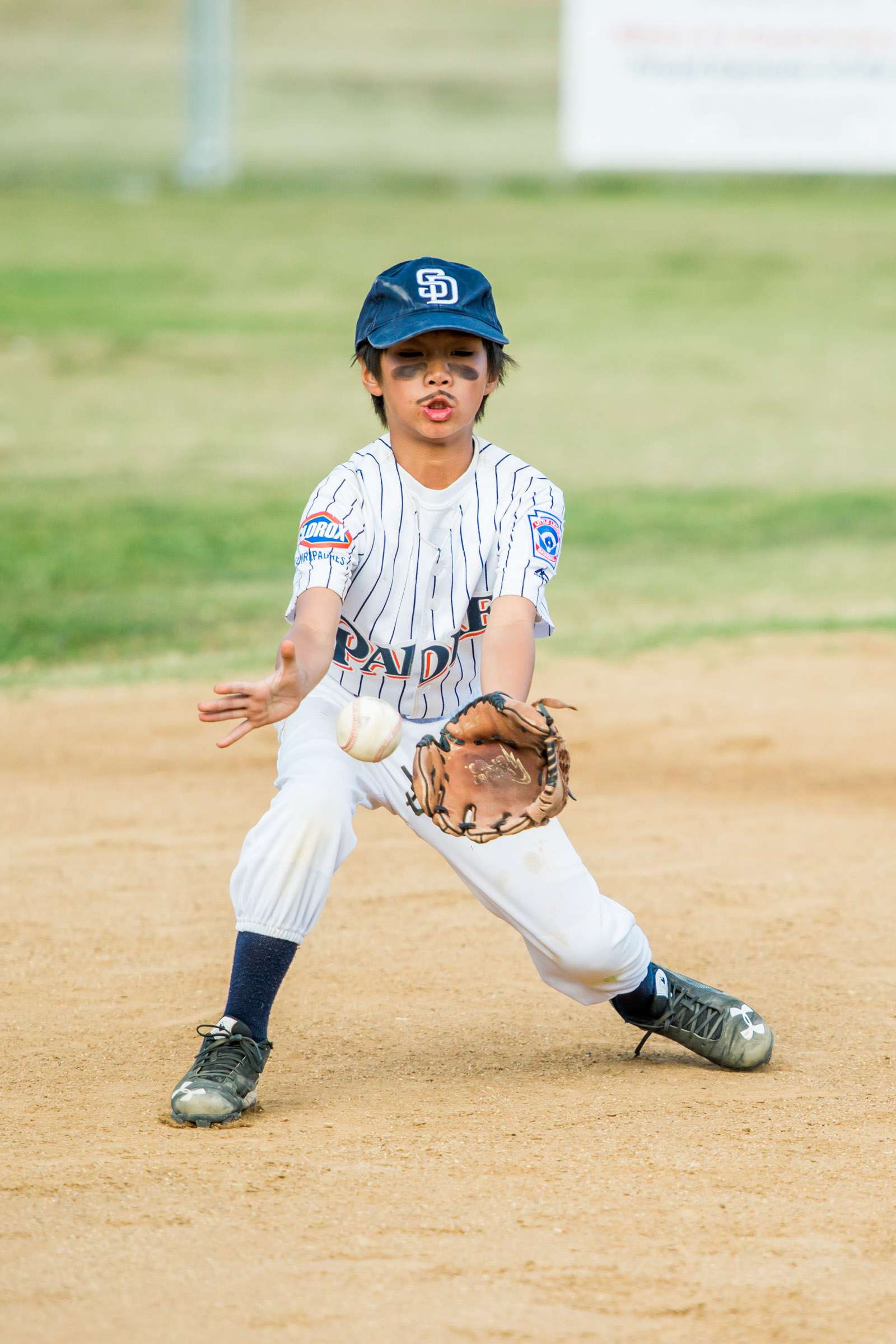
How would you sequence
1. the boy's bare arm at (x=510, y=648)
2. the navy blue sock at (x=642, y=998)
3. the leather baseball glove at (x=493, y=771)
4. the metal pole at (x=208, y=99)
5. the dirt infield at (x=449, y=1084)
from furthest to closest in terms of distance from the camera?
1. the metal pole at (x=208, y=99)
2. the navy blue sock at (x=642, y=998)
3. the boy's bare arm at (x=510, y=648)
4. the leather baseball glove at (x=493, y=771)
5. the dirt infield at (x=449, y=1084)

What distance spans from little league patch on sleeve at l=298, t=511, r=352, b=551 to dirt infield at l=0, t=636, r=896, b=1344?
42.0 inches

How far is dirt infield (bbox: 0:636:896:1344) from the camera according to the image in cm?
246

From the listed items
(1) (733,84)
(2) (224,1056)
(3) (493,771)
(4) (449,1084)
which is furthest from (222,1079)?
(1) (733,84)

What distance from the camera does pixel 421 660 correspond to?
350 cm

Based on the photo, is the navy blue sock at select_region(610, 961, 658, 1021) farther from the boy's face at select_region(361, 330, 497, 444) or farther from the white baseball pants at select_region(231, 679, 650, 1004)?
the boy's face at select_region(361, 330, 497, 444)

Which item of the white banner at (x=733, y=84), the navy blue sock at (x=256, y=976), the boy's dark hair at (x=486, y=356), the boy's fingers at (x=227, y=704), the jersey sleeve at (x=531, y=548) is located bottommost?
the navy blue sock at (x=256, y=976)

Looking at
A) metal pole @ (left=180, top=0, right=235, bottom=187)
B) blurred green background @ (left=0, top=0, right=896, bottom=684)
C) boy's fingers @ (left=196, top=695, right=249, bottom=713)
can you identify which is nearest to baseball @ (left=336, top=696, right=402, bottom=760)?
boy's fingers @ (left=196, top=695, right=249, bottom=713)

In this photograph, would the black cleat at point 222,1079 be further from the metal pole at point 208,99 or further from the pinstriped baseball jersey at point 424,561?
the metal pole at point 208,99

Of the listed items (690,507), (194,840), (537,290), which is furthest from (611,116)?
(194,840)

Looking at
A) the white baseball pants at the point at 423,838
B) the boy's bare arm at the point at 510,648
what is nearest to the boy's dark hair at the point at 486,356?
the boy's bare arm at the point at 510,648

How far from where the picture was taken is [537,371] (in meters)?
15.3

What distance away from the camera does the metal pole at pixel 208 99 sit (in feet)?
67.4

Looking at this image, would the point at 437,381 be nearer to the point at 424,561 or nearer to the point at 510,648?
the point at 424,561

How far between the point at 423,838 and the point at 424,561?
552 mm
